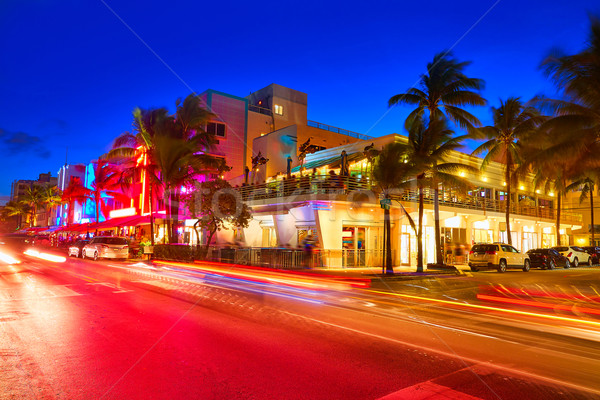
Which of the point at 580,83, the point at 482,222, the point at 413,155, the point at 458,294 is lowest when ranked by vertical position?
the point at 458,294

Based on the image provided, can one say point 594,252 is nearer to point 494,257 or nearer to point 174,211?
point 494,257

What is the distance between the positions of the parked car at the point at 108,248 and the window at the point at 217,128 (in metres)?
17.4

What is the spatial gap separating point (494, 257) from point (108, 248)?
25472 millimetres

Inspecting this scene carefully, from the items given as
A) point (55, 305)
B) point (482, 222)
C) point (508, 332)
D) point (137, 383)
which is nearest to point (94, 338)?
point (137, 383)

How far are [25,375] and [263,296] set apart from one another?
756 cm

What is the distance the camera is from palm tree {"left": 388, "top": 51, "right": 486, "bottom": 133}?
21562 mm

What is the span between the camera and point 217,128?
42312mm

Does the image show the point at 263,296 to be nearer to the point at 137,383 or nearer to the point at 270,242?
the point at 137,383

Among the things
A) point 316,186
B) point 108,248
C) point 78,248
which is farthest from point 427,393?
point 78,248

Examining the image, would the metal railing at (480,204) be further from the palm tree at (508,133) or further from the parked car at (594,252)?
the parked car at (594,252)

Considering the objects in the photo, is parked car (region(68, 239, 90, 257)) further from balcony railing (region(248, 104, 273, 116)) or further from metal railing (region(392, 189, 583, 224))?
metal railing (region(392, 189, 583, 224))

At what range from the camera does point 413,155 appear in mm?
20516

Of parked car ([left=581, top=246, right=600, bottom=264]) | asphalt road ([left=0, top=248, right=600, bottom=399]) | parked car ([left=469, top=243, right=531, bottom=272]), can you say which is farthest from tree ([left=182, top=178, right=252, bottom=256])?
parked car ([left=581, top=246, right=600, bottom=264])

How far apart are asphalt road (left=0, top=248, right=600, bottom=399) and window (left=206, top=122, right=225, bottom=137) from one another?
31826 millimetres
